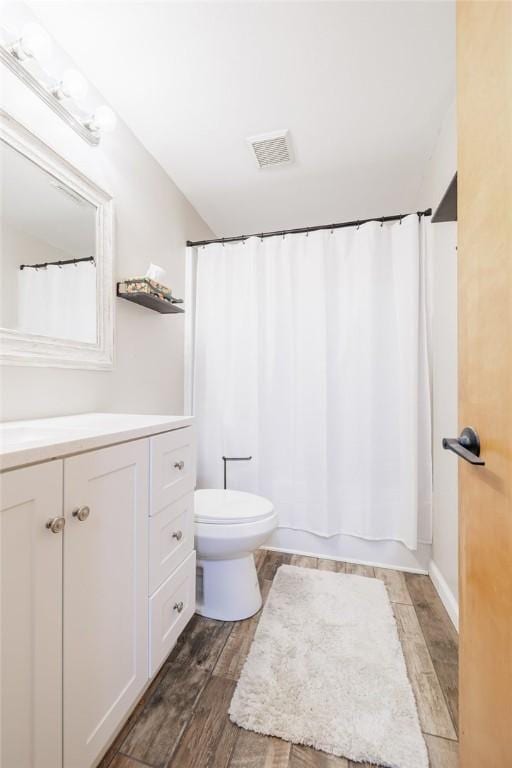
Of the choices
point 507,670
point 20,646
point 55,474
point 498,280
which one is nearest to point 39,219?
point 55,474

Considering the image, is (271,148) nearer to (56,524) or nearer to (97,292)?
(97,292)

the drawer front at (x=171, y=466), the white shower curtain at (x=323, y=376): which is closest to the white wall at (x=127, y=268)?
the white shower curtain at (x=323, y=376)

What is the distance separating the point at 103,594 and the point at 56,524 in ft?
0.94

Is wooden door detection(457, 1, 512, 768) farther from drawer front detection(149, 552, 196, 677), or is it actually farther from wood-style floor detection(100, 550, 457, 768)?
drawer front detection(149, 552, 196, 677)

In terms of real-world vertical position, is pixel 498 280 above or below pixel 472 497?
above

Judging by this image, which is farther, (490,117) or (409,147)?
(409,147)

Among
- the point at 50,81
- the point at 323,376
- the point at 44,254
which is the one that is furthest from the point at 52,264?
the point at 323,376

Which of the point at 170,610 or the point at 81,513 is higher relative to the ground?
the point at 81,513

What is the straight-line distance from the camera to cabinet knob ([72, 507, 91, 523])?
2.36ft

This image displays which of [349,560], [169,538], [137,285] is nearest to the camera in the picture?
[169,538]

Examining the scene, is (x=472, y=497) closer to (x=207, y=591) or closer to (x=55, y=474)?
(x=55, y=474)

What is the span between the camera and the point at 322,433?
197cm

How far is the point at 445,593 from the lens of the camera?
155 cm

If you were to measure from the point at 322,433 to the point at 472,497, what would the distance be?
4.43ft
